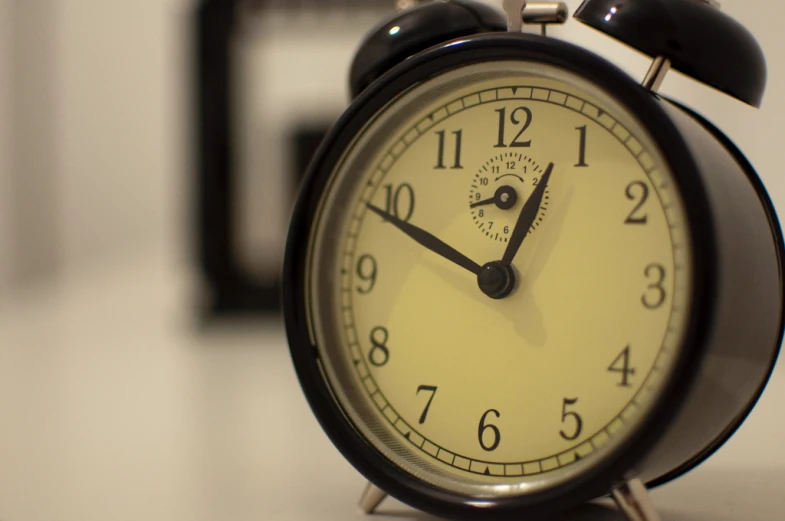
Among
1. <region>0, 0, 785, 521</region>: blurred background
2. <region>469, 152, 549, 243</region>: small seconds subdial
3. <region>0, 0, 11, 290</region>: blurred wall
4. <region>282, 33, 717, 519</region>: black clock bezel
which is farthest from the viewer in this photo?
<region>0, 0, 11, 290</region>: blurred wall

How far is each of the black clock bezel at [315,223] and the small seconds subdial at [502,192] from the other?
8 centimetres

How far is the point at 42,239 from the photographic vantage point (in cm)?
297

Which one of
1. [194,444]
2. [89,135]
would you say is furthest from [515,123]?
[89,135]

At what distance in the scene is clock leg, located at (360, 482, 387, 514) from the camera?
672 millimetres

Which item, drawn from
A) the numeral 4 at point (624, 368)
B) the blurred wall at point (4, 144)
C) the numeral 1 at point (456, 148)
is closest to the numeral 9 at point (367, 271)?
the numeral 1 at point (456, 148)

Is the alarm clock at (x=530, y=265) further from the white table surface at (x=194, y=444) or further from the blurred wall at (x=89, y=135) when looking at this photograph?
the blurred wall at (x=89, y=135)

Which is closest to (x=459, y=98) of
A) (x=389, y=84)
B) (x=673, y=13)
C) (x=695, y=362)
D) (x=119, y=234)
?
(x=389, y=84)

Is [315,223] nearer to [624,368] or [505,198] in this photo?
[505,198]

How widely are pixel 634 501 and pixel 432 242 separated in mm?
257

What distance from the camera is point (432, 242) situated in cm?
68

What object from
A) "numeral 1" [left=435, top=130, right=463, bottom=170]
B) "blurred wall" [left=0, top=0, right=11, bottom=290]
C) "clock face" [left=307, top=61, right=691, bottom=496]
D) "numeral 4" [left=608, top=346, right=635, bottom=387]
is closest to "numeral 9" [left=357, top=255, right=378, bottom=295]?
"clock face" [left=307, top=61, right=691, bottom=496]

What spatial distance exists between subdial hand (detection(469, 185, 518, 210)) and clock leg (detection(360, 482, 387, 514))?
0.25 metres

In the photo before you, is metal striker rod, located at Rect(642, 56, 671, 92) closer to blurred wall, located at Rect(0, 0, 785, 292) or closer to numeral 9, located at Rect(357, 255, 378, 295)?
numeral 9, located at Rect(357, 255, 378, 295)

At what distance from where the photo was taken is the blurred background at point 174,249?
0.78 meters
